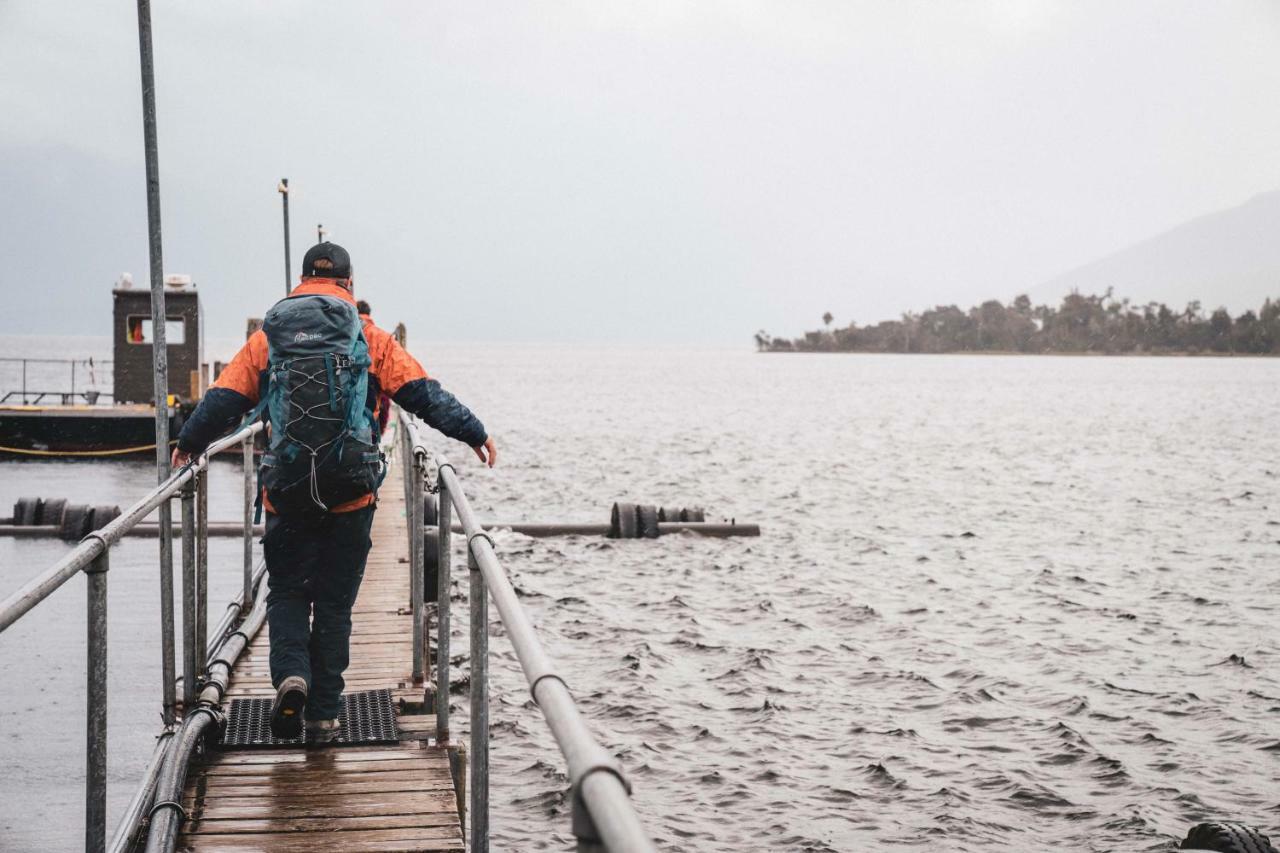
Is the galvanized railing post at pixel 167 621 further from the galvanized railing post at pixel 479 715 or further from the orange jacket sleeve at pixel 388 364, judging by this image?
the galvanized railing post at pixel 479 715

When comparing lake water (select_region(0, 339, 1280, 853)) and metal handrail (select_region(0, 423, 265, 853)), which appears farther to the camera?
lake water (select_region(0, 339, 1280, 853))

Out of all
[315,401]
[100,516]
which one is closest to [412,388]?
[315,401]

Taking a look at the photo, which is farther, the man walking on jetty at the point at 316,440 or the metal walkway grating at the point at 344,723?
the metal walkway grating at the point at 344,723

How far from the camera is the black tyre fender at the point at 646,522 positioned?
18064 millimetres

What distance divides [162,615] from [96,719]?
1791mm

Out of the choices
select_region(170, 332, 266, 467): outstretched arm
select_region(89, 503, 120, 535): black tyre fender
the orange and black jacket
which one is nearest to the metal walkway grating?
the orange and black jacket

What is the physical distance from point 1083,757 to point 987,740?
2.36ft

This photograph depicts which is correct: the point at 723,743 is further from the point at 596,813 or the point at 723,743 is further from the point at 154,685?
the point at 596,813

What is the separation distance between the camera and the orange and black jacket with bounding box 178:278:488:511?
180 inches

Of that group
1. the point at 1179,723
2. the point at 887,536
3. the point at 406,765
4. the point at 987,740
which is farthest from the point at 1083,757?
the point at 887,536

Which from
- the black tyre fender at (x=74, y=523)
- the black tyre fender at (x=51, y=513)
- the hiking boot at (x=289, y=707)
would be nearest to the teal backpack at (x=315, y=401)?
the hiking boot at (x=289, y=707)

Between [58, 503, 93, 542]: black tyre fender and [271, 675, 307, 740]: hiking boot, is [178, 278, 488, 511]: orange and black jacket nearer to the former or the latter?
[271, 675, 307, 740]: hiking boot

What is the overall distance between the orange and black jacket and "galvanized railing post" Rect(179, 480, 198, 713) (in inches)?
17.7

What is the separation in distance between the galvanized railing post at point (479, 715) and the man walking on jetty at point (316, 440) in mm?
1409
